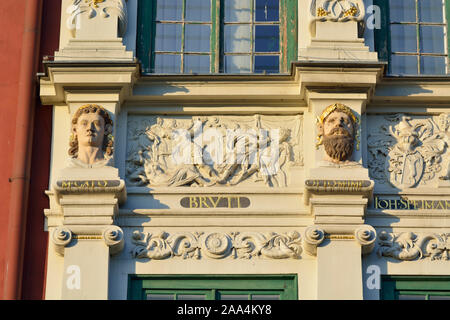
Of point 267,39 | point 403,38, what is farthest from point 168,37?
point 403,38

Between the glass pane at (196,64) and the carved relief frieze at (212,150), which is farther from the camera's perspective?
the glass pane at (196,64)

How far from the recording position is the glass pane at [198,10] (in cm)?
2322

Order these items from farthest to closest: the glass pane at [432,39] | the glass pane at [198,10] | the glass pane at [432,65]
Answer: the glass pane at [198,10]
the glass pane at [432,39]
the glass pane at [432,65]

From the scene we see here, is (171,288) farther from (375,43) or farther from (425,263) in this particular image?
Result: (375,43)

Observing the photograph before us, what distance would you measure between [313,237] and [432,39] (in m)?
4.04

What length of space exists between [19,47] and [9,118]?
1135mm

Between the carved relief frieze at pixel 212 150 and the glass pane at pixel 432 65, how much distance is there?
2.13 metres

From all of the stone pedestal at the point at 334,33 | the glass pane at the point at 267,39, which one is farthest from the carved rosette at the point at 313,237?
the glass pane at the point at 267,39

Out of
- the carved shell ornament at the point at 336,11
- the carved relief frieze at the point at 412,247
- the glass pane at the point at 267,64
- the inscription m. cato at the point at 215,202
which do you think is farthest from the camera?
the glass pane at the point at 267,64

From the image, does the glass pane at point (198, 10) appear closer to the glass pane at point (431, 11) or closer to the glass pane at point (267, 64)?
the glass pane at point (267, 64)

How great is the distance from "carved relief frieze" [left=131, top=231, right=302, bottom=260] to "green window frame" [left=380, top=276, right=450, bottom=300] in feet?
4.19

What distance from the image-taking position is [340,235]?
2111 cm

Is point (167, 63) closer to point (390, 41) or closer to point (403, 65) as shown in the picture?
point (390, 41)

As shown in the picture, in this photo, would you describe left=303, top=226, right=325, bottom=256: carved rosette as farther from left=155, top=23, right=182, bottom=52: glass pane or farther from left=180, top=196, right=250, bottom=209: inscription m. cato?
left=155, top=23, right=182, bottom=52: glass pane
